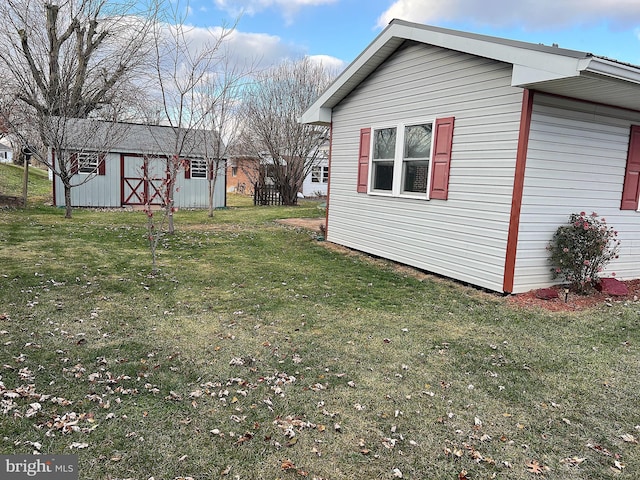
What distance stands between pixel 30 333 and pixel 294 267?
4.05 meters

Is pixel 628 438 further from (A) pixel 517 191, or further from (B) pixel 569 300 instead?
(A) pixel 517 191

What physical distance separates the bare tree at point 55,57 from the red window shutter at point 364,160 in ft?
19.4

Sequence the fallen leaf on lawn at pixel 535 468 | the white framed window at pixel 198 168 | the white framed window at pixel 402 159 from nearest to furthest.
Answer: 1. the fallen leaf on lawn at pixel 535 468
2. the white framed window at pixel 402 159
3. the white framed window at pixel 198 168

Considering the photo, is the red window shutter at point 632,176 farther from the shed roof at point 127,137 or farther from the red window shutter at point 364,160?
the shed roof at point 127,137

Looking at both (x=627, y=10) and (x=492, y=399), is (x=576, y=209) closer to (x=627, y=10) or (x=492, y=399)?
(x=492, y=399)

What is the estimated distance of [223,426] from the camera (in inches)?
106

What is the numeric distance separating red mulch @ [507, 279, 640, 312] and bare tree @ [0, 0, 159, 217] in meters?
9.85

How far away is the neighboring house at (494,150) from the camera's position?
5.34m

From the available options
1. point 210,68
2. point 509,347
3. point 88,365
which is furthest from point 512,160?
point 210,68

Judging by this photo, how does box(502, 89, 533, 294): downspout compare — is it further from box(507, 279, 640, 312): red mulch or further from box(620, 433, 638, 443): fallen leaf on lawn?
box(620, 433, 638, 443): fallen leaf on lawn

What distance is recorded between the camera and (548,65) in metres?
4.68

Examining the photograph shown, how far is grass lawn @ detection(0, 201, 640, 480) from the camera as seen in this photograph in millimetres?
2439

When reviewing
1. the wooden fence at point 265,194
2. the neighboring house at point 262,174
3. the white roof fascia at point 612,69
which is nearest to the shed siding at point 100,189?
the neighboring house at point 262,174

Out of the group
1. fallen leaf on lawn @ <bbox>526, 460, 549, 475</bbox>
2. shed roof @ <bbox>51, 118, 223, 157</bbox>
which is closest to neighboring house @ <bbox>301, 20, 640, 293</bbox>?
fallen leaf on lawn @ <bbox>526, 460, 549, 475</bbox>
